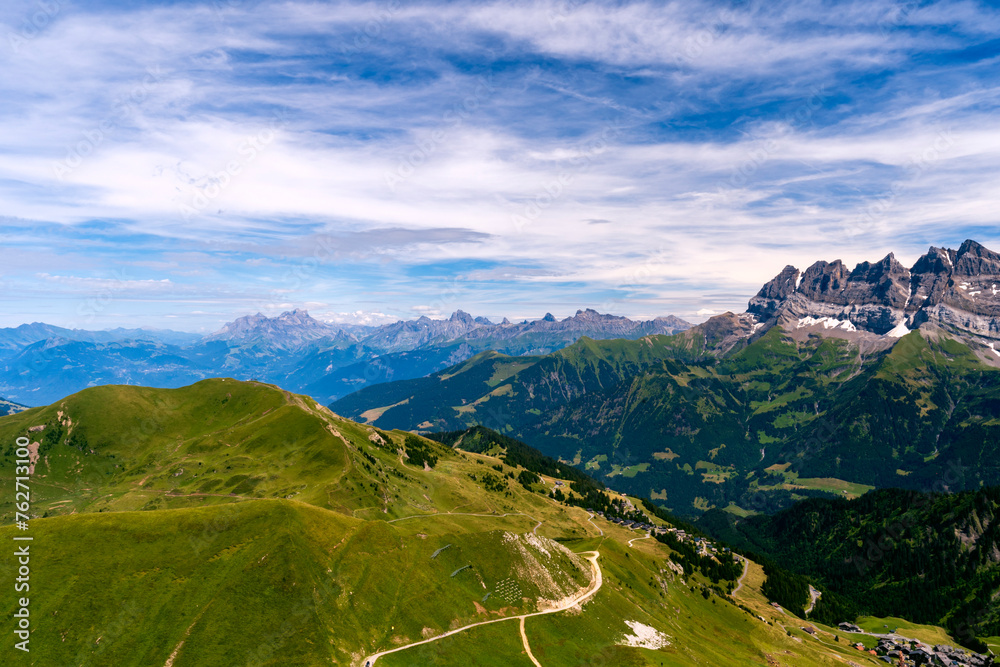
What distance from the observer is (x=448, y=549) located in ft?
513

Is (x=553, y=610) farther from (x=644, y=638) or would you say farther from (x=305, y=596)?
(x=305, y=596)

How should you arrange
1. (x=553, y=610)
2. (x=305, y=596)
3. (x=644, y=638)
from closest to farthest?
(x=305, y=596), (x=553, y=610), (x=644, y=638)

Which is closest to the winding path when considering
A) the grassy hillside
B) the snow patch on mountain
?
the grassy hillside

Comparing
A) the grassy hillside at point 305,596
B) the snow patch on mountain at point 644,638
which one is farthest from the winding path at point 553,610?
the snow patch on mountain at point 644,638

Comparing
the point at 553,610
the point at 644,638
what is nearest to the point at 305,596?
the point at 553,610

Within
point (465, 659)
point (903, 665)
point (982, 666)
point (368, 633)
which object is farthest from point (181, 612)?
point (982, 666)

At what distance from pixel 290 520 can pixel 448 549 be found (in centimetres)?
5034

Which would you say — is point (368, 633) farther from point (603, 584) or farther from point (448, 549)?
point (603, 584)

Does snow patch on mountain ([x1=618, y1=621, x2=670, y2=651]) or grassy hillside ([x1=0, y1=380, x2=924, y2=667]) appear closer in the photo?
grassy hillside ([x1=0, y1=380, x2=924, y2=667])

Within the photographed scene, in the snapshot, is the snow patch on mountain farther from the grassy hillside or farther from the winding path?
the winding path

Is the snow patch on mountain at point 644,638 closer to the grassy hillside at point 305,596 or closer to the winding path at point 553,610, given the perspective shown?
the grassy hillside at point 305,596

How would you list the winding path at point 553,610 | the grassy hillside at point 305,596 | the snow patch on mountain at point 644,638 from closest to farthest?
the grassy hillside at point 305,596 < the winding path at point 553,610 < the snow patch on mountain at point 644,638

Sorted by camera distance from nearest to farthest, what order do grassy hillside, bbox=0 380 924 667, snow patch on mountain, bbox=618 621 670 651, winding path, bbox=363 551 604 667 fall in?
grassy hillside, bbox=0 380 924 667 → winding path, bbox=363 551 604 667 → snow patch on mountain, bbox=618 621 670 651

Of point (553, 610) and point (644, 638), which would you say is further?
point (644, 638)
